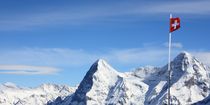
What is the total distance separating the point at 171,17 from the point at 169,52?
7235 millimetres

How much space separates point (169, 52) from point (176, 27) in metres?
5.42

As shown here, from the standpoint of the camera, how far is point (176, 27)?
393 feet

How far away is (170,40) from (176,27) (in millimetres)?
3498

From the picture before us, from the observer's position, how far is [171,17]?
398 feet

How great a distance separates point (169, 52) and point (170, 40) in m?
2.61

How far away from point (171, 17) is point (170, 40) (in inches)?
187

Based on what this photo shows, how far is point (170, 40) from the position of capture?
122m

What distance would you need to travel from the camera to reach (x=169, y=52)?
121m

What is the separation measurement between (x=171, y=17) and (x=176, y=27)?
2842 millimetres
